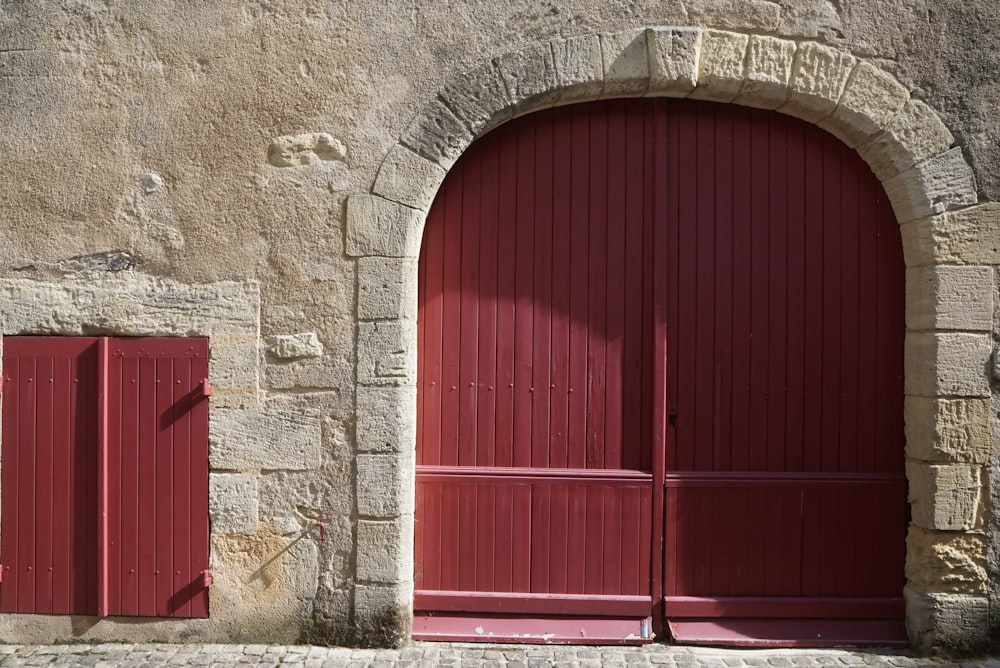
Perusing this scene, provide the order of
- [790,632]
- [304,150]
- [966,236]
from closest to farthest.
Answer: [966,236]
[304,150]
[790,632]

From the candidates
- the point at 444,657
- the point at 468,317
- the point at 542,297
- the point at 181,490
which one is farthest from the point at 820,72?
the point at 181,490

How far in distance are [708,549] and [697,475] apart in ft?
1.15

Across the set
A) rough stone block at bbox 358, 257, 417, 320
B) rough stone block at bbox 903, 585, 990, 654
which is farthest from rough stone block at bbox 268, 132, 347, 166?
rough stone block at bbox 903, 585, 990, 654

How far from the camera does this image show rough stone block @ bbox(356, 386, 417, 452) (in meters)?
3.61

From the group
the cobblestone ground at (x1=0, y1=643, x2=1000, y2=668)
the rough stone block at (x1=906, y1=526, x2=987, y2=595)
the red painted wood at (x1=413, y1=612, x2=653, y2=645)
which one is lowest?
the cobblestone ground at (x1=0, y1=643, x2=1000, y2=668)

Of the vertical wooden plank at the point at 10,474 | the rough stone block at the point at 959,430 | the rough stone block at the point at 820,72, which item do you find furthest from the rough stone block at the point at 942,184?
the vertical wooden plank at the point at 10,474

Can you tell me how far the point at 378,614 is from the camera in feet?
11.9

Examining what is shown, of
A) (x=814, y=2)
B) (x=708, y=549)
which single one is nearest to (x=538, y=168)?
(x=814, y=2)

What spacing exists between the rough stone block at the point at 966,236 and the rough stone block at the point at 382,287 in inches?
90.3

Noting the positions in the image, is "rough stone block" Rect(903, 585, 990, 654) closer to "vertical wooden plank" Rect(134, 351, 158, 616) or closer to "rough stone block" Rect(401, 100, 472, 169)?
"rough stone block" Rect(401, 100, 472, 169)

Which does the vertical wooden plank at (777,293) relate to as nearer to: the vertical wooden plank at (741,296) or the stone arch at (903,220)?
the vertical wooden plank at (741,296)

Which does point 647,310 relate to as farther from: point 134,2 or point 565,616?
point 134,2

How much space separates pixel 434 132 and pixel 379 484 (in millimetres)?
1570

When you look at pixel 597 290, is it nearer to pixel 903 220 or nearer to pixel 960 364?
pixel 903 220
